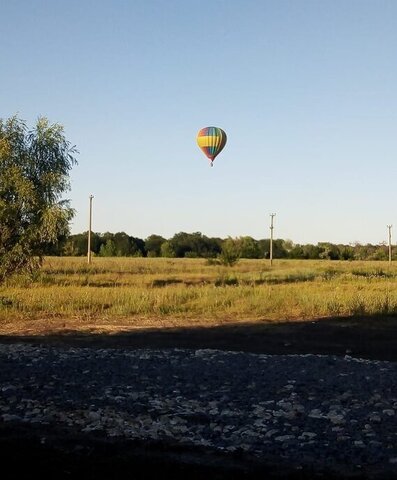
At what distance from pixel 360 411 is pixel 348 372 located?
9.54ft

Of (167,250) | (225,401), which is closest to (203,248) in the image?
(167,250)

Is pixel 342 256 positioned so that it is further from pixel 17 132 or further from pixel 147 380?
pixel 147 380

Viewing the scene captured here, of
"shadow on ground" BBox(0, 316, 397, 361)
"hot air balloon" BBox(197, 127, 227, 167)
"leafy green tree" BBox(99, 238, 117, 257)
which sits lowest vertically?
"shadow on ground" BBox(0, 316, 397, 361)

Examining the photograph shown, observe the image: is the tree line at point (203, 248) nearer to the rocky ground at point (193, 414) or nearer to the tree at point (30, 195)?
the tree at point (30, 195)

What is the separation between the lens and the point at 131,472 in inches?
255

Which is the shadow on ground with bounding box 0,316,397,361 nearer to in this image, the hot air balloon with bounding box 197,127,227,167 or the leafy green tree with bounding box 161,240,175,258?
the hot air balloon with bounding box 197,127,227,167

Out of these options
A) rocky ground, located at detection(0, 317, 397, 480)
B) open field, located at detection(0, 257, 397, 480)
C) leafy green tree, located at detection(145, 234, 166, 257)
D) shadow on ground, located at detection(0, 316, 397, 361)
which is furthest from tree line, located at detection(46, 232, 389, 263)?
rocky ground, located at detection(0, 317, 397, 480)

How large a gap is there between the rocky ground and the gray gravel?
0.05 ft

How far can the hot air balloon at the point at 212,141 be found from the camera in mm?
36938

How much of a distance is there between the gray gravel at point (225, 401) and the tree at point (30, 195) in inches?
419

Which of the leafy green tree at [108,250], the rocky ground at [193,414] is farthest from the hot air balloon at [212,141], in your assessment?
the leafy green tree at [108,250]

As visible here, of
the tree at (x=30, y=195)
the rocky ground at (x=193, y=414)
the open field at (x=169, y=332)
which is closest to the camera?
the open field at (x=169, y=332)

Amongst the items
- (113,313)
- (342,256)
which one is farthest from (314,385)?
(342,256)

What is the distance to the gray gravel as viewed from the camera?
25.5 feet
